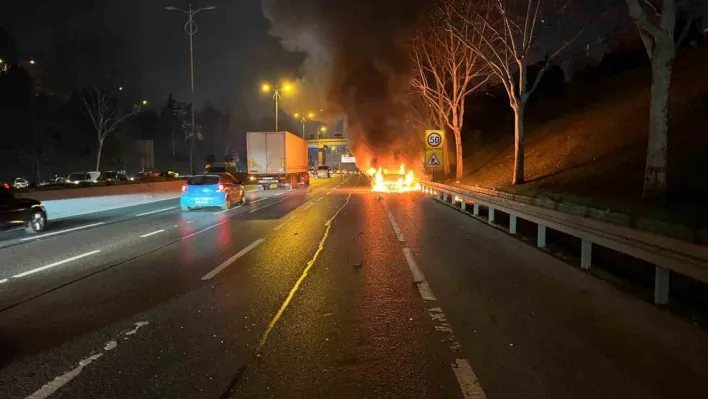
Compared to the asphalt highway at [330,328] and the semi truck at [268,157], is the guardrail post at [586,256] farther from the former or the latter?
the semi truck at [268,157]

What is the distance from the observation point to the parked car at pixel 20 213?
14336 millimetres

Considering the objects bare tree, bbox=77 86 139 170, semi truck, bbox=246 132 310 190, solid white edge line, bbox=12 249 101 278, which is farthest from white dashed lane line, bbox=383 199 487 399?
bare tree, bbox=77 86 139 170

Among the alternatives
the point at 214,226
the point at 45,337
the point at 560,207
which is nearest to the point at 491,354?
the point at 45,337

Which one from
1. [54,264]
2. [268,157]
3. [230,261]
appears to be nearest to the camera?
[54,264]

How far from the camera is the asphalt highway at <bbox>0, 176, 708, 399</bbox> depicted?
4.48m

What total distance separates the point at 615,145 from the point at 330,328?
68.1 feet

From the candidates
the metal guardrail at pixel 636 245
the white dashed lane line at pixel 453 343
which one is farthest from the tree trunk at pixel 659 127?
the white dashed lane line at pixel 453 343

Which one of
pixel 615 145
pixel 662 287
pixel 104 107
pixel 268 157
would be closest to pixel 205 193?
pixel 268 157

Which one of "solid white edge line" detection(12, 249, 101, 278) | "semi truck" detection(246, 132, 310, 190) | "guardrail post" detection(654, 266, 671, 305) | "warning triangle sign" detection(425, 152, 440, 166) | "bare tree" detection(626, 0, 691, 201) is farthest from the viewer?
"semi truck" detection(246, 132, 310, 190)

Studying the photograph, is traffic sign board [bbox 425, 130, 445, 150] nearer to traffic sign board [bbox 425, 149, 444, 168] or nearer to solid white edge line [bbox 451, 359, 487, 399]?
traffic sign board [bbox 425, 149, 444, 168]

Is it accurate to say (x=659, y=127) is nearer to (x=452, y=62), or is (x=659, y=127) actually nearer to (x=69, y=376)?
(x=69, y=376)

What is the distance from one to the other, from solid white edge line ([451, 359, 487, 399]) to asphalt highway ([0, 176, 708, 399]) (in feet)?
0.08

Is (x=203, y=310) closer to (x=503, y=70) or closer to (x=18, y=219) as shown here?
(x=18, y=219)

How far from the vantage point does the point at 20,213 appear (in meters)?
14.8
